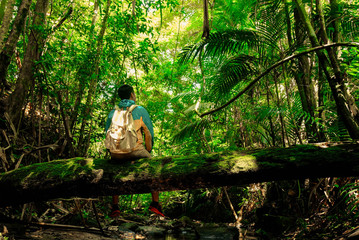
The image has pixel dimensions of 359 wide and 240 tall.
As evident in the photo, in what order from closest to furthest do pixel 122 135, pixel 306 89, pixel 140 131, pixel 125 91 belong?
1. pixel 122 135
2. pixel 140 131
3. pixel 125 91
4. pixel 306 89

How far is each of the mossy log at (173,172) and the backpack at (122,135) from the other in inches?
8.1

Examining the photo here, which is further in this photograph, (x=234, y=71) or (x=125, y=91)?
(x=234, y=71)

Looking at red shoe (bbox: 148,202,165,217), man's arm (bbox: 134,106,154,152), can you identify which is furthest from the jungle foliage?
red shoe (bbox: 148,202,165,217)

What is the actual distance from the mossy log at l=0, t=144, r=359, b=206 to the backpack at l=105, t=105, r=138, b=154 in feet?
0.67

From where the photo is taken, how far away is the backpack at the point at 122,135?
3.28 metres

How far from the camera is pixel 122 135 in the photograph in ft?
10.9

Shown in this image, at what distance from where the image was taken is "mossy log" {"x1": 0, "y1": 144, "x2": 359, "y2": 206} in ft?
8.64

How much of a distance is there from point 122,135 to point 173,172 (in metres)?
0.89

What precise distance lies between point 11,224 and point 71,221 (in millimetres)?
1625

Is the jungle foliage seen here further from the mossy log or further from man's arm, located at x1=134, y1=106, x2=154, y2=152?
man's arm, located at x1=134, y1=106, x2=154, y2=152

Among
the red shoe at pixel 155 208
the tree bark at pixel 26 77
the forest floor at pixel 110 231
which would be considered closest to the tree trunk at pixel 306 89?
the forest floor at pixel 110 231

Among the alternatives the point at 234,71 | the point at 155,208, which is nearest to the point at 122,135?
the point at 155,208

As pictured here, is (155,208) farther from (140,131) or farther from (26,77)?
(26,77)

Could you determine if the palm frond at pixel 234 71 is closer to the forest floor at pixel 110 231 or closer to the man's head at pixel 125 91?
the man's head at pixel 125 91
